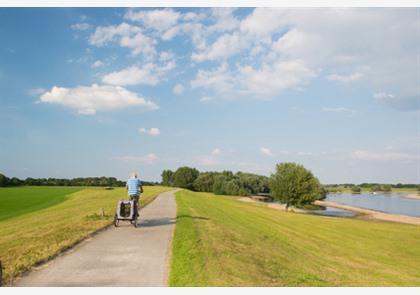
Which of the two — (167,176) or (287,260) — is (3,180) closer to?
(167,176)

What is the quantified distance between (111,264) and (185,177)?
400 ft

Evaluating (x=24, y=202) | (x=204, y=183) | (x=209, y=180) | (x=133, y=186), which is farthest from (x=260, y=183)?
(x=133, y=186)

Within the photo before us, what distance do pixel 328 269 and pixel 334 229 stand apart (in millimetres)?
19616

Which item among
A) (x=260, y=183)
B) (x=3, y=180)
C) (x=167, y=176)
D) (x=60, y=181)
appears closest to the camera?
(x=3, y=180)

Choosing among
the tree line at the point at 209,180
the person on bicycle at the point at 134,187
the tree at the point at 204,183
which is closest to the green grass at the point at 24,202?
the person on bicycle at the point at 134,187

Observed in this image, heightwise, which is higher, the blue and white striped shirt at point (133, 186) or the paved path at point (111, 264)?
the blue and white striped shirt at point (133, 186)

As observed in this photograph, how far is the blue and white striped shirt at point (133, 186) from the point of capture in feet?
52.5

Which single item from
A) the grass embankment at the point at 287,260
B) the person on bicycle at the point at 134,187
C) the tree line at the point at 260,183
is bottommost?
the grass embankment at the point at 287,260

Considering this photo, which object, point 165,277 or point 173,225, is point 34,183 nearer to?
point 173,225

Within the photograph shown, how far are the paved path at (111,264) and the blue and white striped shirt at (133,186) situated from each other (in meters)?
2.71

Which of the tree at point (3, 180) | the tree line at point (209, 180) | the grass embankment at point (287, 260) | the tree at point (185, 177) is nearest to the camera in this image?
the grass embankment at point (287, 260)

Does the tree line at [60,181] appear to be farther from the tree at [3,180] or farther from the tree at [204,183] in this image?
the tree at [204,183]

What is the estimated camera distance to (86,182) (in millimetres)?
130000

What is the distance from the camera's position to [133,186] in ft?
53.0
